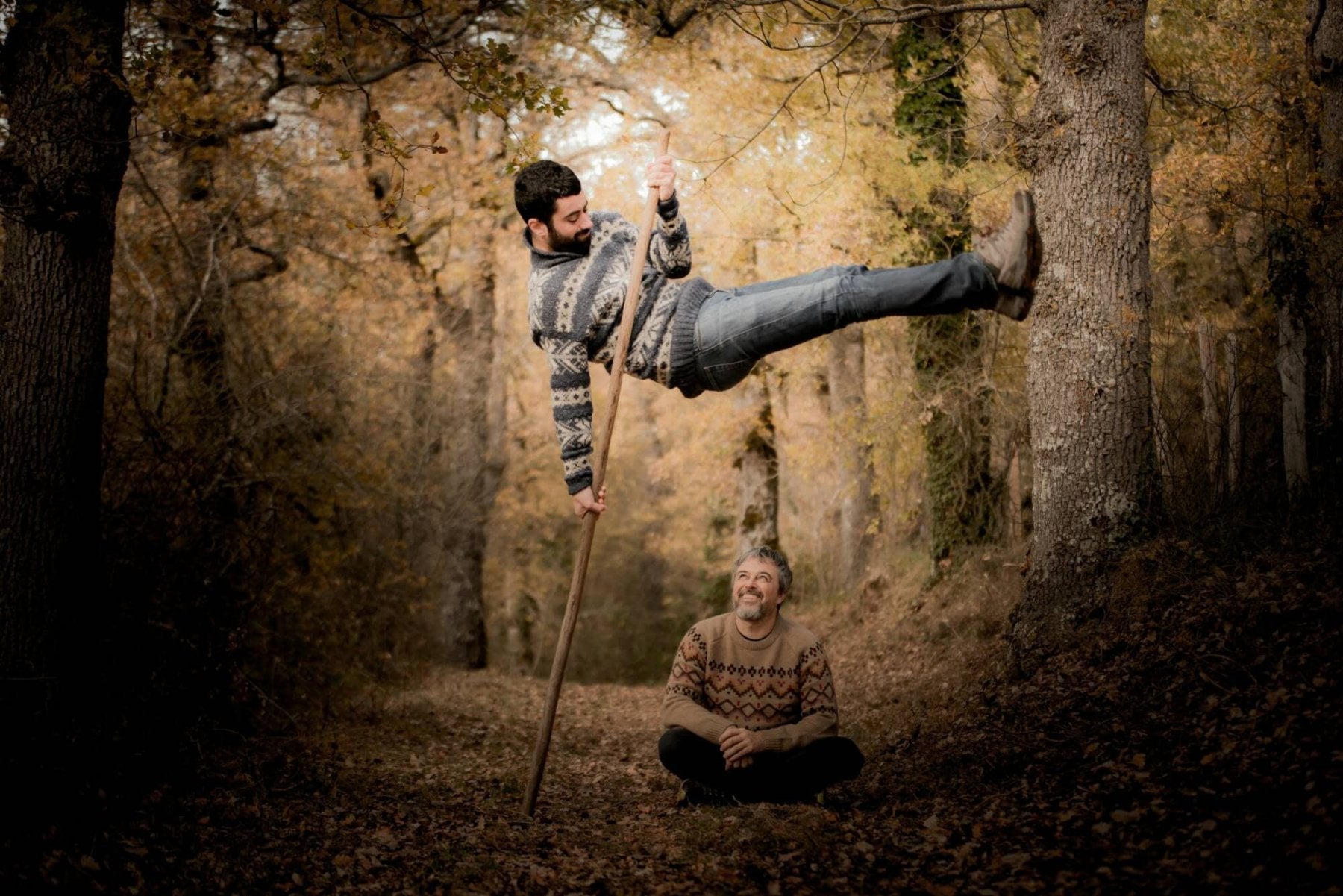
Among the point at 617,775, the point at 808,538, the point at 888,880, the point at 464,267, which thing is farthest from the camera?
the point at 808,538

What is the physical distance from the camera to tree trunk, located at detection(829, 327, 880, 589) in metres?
12.3

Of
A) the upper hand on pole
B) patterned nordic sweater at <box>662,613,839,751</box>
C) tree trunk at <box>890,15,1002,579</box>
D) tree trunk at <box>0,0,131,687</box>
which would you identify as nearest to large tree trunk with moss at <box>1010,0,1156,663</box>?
patterned nordic sweater at <box>662,613,839,751</box>

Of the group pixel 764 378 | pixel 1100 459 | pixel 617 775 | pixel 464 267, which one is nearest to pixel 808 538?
pixel 764 378

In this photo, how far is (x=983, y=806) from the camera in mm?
3842

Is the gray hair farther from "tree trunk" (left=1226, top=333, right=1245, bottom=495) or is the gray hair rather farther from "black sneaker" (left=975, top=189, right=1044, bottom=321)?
"tree trunk" (left=1226, top=333, right=1245, bottom=495)

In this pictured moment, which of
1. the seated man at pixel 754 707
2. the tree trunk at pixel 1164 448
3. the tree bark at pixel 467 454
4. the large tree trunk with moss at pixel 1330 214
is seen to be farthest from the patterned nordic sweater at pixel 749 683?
the tree bark at pixel 467 454

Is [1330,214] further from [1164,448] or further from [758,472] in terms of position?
[758,472]

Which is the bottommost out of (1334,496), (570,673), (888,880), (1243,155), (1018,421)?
(570,673)

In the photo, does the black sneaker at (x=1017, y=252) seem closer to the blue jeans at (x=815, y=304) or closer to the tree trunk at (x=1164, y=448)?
the blue jeans at (x=815, y=304)

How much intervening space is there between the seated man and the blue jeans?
0.94m

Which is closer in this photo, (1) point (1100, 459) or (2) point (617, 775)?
(1) point (1100, 459)

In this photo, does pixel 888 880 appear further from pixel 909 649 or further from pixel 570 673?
pixel 570 673

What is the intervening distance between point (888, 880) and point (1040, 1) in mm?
4441

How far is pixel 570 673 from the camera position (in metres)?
26.0
